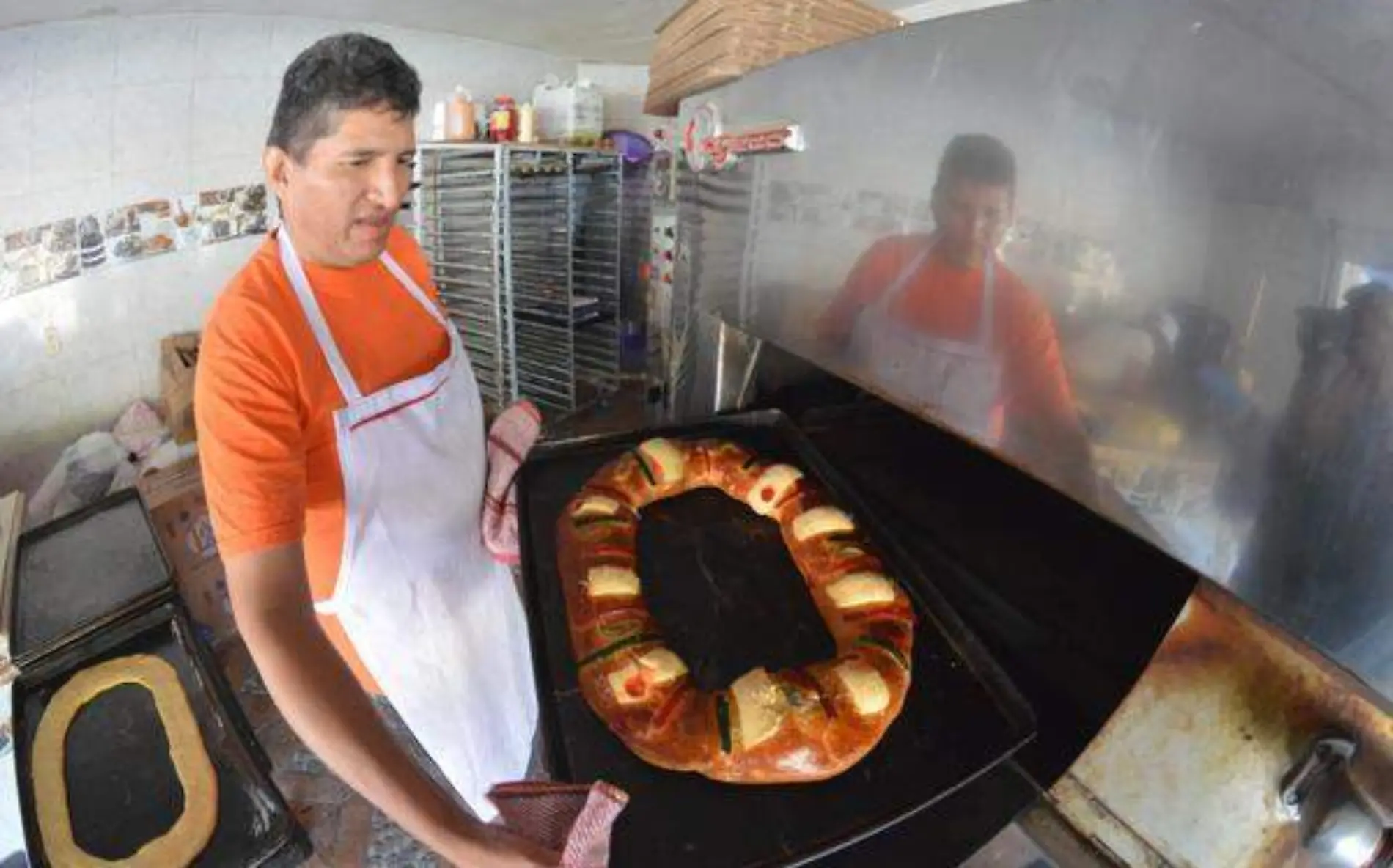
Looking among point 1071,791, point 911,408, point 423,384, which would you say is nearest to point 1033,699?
point 1071,791

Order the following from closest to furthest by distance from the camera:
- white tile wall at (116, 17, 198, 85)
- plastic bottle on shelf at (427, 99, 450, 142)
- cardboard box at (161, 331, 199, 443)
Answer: white tile wall at (116, 17, 198, 85)
cardboard box at (161, 331, 199, 443)
plastic bottle on shelf at (427, 99, 450, 142)

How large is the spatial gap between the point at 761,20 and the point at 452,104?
294 cm

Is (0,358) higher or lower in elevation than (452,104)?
lower

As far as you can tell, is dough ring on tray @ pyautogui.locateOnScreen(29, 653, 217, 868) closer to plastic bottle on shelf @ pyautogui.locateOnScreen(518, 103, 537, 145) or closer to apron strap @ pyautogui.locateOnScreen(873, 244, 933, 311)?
apron strap @ pyautogui.locateOnScreen(873, 244, 933, 311)

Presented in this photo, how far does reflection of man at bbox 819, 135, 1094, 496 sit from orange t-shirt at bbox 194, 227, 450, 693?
0.75m

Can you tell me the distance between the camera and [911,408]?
0.75 metres

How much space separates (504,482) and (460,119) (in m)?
2.95

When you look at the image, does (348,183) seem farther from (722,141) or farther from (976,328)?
(976,328)

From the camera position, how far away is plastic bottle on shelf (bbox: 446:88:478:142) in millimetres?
3438

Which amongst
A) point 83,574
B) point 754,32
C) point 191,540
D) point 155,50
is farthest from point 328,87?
point 155,50

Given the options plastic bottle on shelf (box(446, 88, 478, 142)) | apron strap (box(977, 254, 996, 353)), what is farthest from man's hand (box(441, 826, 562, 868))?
plastic bottle on shelf (box(446, 88, 478, 142))

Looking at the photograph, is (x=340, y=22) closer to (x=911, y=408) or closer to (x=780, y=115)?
(x=780, y=115)

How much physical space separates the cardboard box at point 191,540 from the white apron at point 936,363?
2.30m

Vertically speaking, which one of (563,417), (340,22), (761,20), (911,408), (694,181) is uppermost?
(340,22)
